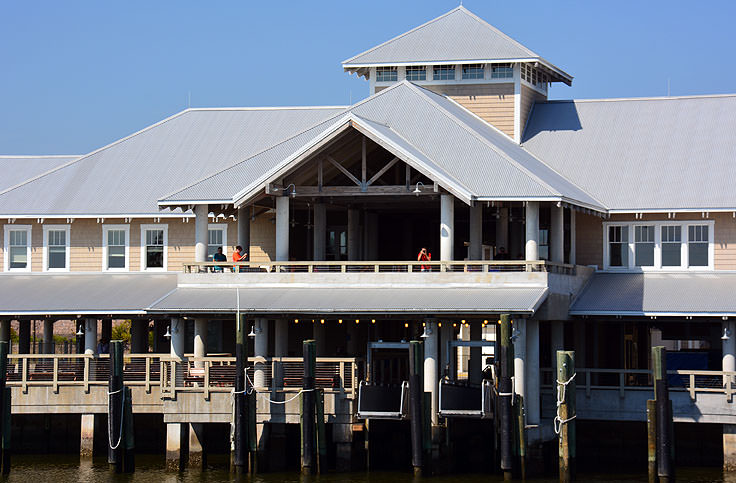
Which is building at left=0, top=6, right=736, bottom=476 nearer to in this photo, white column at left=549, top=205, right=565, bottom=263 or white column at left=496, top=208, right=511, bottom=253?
white column at left=549, top=205, right=565, bottom=263

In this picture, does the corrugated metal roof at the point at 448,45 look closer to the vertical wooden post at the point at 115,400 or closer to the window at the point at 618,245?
the window at the point at 618,245

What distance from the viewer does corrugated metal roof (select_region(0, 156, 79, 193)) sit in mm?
55625

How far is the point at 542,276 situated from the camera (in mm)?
40719

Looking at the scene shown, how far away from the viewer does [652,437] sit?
119 ft

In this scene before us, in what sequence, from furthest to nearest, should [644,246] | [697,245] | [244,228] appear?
[644,246]
[697,245]
[244,228]

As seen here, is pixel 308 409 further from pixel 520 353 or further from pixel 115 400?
pixel 520 353

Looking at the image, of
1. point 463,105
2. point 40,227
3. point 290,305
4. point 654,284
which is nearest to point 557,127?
point 463,105

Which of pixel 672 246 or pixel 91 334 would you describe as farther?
pixel 672 246

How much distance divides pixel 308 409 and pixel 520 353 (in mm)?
6580

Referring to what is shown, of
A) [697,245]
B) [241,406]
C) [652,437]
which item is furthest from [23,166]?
[652,437]

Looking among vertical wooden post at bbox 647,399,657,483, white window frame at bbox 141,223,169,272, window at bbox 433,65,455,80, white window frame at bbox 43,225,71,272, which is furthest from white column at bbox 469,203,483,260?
white window frame at bbox 43,225,71,272

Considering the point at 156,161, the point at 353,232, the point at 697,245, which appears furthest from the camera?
the point at 156,161

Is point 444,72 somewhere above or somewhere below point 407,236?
above

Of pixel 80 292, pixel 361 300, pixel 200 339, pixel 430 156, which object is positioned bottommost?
pixel 200 339
